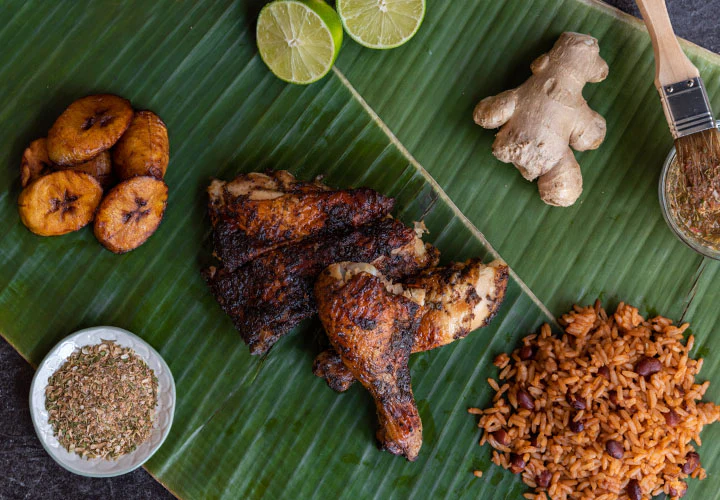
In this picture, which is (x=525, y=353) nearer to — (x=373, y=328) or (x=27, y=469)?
(x=373, y=328)

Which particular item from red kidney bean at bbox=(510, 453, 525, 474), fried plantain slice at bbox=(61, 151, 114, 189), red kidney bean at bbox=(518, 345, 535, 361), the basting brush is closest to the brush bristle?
the basting brush

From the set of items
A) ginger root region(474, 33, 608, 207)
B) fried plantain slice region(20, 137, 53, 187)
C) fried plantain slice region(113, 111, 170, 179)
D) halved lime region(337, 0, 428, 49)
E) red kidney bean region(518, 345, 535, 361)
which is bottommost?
red kidney bean region(518, 345, 535, 361)

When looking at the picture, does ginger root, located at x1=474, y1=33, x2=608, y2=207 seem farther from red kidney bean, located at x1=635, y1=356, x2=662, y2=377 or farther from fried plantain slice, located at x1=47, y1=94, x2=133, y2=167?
fried plantain slice, located at x1=47, y1=94, x2=133, y2=167

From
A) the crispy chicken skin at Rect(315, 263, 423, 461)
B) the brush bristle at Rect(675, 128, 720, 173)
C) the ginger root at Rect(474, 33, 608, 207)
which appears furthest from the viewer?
the ginger root at Rect(474, 33, 608, 207)

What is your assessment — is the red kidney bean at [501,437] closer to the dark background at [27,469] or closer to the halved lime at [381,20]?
the dark background at [27,469]

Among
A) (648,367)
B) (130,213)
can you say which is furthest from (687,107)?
(130,213)

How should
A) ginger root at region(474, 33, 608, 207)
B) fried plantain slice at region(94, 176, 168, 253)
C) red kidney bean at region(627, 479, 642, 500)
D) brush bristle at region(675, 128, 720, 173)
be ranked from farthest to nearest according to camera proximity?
red kidney bean at region(627, 479, 642, 500) < ginger root at region(474, 33, 608, 207) < brush bristle at region(675, 128, 720, 173) < fried plantain slice at region(94, 176, 168, 253)

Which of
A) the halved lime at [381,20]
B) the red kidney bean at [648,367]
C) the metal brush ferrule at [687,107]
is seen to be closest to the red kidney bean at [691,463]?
the red kidney bean at [648,367]
